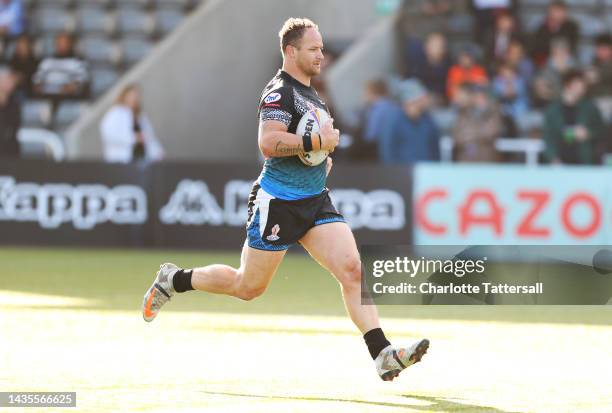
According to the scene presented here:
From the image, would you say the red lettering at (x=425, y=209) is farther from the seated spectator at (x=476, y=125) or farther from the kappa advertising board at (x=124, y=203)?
the kappa advertising board at (x=124, y=203)

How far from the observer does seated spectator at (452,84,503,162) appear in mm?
20688

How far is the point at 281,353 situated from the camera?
430 inches

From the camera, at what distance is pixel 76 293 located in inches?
606

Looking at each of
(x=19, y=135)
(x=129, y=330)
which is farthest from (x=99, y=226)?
(x=129, y=330)

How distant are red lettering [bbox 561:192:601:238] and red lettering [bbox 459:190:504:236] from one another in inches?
31.5

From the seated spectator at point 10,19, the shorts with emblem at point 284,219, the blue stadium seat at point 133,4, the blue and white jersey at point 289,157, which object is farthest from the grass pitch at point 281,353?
the blue stadium seat at point 133,4

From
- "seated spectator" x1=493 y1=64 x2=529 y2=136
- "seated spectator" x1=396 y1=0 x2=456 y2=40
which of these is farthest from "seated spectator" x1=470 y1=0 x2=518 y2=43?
"seated spectator" x1=493 y1=64 x2=529 y2=136

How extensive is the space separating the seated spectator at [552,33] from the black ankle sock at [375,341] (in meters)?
14.4

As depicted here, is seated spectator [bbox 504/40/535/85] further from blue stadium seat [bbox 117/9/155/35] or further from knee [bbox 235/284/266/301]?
knee [bbox 235/284/266/301]

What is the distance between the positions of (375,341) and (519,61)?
1406cm

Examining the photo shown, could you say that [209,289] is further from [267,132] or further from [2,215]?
[2,215]

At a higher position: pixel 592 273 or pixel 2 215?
pixel 592 273

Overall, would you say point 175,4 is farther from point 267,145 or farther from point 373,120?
point 267,145

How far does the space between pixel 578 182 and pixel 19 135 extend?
28.0 feet
